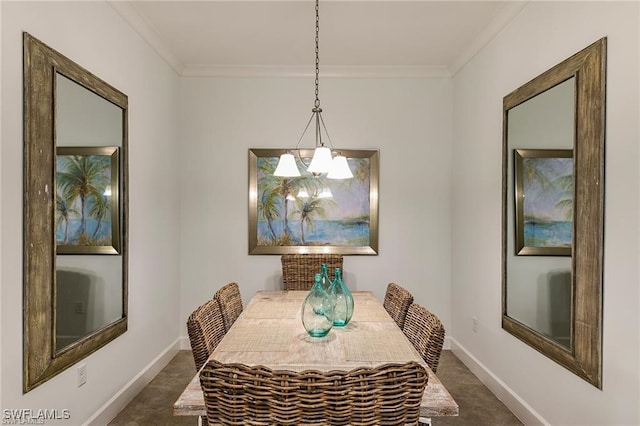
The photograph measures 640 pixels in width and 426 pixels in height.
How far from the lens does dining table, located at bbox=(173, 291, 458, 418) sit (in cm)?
145

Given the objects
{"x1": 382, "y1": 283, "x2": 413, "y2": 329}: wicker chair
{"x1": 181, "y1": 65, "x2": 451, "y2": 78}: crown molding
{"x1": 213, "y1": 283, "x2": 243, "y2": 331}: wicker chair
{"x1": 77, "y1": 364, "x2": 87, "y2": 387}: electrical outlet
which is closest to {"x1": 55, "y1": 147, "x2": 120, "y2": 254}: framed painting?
{"x1": 77, "y1": 364, "x2": 87, "y2": 387}: electrical outlet

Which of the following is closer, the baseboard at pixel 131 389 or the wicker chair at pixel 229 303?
the wicker chair at pixel 229 303

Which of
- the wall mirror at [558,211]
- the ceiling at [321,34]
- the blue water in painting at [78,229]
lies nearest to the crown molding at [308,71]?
the ceiling at [321,34]

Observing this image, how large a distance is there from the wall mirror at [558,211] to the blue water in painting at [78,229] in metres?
2.58

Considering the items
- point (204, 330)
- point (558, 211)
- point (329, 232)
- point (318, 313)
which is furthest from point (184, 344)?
point (558, 211)

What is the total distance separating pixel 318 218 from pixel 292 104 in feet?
3.69

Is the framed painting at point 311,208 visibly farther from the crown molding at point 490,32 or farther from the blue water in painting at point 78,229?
the blue water in painting at point 78,229

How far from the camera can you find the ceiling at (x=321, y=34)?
2.88m

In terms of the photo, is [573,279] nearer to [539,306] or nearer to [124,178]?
[539,306]

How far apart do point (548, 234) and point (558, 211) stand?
0.17 m

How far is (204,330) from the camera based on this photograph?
1.94m

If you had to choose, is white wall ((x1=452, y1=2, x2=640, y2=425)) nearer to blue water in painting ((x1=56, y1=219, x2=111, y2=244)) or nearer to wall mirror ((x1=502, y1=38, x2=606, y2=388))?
wall mirror ((x1=502, y1=38, x2=606, y2=388))

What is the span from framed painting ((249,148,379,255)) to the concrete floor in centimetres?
125

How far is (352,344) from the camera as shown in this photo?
1.96m
